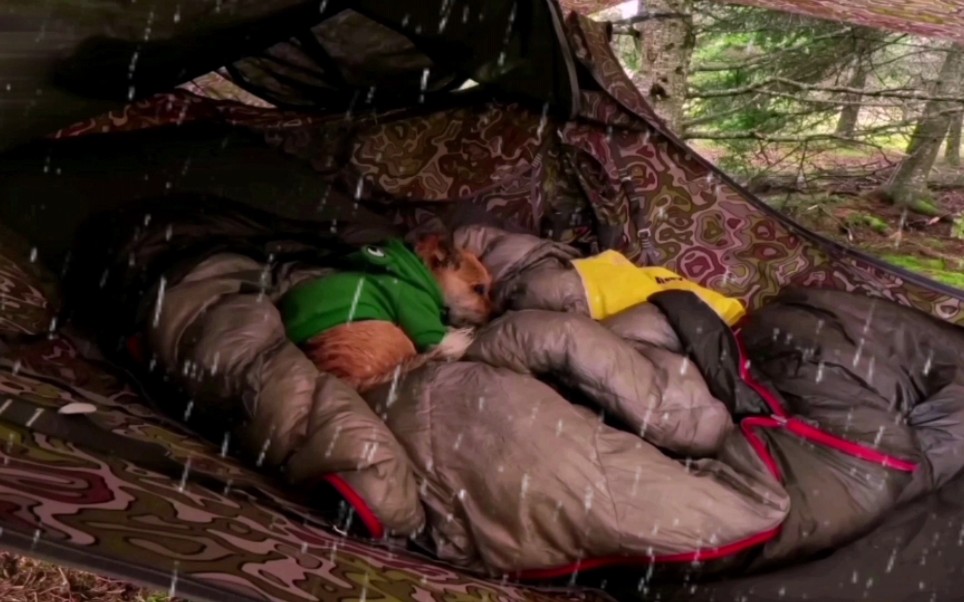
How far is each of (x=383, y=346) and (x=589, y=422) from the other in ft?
1.33

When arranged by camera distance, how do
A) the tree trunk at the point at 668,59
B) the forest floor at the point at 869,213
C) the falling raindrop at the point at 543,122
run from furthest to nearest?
1. the forest floor at the point at 869,213
2. the tree trunk at the point at 668,59
3. the falling raindrop at the point at 543,122

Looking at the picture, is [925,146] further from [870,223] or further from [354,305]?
[354,305]

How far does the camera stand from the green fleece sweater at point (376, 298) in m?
1.62

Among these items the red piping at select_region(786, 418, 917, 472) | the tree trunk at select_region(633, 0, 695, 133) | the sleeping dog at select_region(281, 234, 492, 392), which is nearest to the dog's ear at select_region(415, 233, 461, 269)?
the sleeping dog at select_region(281, 234, 492, 392)

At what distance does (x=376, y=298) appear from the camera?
1697 mm

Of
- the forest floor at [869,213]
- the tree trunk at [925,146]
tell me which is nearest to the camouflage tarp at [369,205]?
the forest floor at [869,213]

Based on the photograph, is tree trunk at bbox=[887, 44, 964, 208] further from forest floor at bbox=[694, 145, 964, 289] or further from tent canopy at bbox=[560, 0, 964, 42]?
tent canopy at bbox=[560, 0, 964, 42]

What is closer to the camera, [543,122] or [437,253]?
[437,253]

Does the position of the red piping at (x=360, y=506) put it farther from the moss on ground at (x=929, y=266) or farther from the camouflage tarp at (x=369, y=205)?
the moss on ground at (x=929, y=266)

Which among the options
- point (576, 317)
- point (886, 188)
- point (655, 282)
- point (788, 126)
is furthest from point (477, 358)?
point (886, 188)

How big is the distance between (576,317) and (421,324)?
1.04ft

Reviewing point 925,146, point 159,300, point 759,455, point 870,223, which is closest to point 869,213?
point 870,223

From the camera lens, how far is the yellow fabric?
1955mm

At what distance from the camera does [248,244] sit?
1.82 metres
